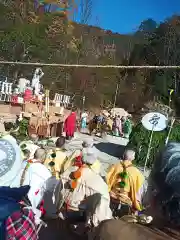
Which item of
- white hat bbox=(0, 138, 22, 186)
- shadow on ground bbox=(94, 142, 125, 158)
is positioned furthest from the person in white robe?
shadow on ground bbox=(94, 142, 125, 158)

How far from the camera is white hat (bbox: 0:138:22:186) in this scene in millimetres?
2525

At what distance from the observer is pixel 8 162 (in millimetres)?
2553

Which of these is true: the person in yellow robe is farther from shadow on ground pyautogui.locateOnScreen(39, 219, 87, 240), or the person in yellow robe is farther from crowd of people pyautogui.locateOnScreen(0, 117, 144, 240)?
shadow on ground pyautogui.locateOnScreen(39, 219, 87, 240)

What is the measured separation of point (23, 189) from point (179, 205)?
3.78 ft

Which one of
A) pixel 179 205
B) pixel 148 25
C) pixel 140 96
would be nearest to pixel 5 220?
pixel 179 205

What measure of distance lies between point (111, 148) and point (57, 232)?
10261mm

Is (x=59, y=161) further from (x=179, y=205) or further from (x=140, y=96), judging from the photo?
(x=140, y=96)

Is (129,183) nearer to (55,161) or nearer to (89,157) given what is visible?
(89,157)

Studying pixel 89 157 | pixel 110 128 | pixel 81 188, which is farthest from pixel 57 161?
pixel 110 128

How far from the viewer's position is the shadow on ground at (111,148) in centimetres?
1366

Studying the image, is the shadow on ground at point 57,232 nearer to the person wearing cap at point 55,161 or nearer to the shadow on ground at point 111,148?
the person wearing cap at point 55,161

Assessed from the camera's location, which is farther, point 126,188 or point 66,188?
point 126,188

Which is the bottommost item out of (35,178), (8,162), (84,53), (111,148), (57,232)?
(111,148)

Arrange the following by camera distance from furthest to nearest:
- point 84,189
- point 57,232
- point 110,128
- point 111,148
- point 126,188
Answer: point 110,128
point 111,148
point 57,232
point 126,188
point 84,189
